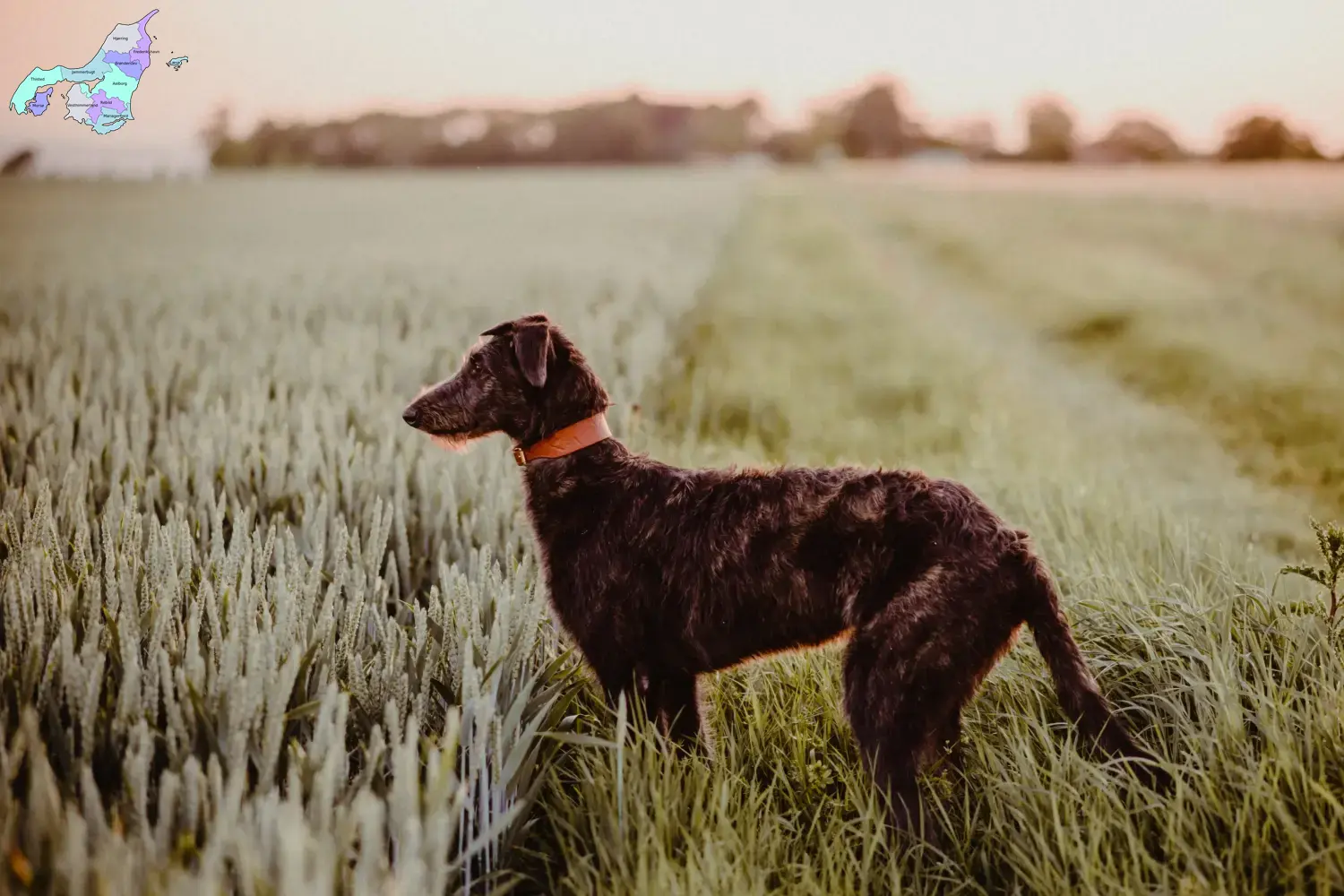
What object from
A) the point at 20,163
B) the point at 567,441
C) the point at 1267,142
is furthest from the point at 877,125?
the point at 567,441

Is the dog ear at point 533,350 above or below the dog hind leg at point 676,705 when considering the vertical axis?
above

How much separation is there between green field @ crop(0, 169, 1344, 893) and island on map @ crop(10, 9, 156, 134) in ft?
4.30

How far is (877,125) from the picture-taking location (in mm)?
A: 70875

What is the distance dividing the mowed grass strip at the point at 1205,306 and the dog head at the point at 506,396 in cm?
432

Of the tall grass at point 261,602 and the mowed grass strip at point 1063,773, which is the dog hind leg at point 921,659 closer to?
the mowed grass strip at point 1063,773

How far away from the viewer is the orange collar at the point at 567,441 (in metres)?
2.27

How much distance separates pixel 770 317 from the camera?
10469 mm

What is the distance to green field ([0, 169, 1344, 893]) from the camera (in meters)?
1.75

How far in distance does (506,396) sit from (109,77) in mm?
2947

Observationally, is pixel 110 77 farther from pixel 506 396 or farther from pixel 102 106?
pixel 506 396

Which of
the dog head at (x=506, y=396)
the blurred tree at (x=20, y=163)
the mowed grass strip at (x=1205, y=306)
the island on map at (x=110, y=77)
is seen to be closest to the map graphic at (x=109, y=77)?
the island on map at (x=110, y=77)

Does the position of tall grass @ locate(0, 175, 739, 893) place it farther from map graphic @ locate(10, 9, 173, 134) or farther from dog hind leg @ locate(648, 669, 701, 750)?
map graphic @ locate(10, 9, 173, 134)

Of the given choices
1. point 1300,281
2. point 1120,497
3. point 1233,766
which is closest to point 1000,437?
point 1120,497

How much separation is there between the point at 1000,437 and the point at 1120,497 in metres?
1.40
